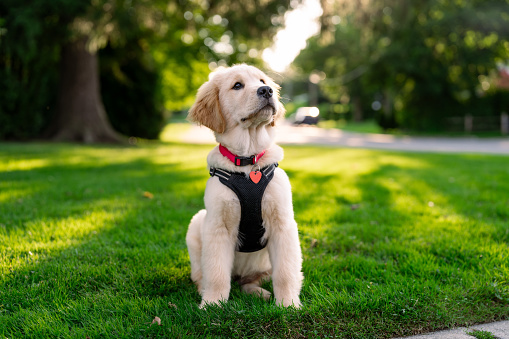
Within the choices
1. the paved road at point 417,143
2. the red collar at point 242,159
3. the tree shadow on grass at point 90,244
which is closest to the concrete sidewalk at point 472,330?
the red collar at point 242,159

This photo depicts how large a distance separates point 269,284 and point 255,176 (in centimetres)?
93

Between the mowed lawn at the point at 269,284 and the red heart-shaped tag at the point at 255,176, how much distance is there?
0.83 metres

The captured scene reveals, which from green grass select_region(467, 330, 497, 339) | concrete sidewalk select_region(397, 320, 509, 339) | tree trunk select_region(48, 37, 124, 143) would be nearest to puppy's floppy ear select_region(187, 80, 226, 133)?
concrete sidewalk select_region(397, 320, 509, 339)

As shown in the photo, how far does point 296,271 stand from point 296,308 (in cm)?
31

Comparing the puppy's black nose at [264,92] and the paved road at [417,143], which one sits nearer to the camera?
the puppy's black nose at [264,92]

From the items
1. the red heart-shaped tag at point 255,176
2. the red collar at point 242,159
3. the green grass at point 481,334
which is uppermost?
the red collar at point 242,159

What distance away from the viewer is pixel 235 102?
3.05 m

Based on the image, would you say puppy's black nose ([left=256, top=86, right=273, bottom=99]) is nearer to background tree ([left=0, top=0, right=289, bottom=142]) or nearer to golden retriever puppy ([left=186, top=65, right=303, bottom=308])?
golden retriever puppy ([left=186, top=65, right=303, bottom=308])

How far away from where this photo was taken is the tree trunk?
50.3 feet

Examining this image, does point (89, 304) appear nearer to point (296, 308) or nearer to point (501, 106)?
point (296, 308)

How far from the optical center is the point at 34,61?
15758 mm

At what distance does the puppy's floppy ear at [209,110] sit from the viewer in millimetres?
3074

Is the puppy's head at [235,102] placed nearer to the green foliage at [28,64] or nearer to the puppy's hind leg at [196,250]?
the puppy's hind leg at [196,250]

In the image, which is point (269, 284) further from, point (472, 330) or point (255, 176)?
point (472, 330)
